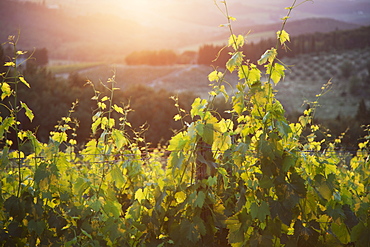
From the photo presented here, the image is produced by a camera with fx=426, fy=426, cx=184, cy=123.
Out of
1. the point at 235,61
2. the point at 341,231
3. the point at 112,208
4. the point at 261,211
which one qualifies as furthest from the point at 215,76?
the point at 341,231

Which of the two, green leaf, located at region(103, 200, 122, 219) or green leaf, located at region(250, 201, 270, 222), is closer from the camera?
green leaf, located at region(250, 201, 270, 222)

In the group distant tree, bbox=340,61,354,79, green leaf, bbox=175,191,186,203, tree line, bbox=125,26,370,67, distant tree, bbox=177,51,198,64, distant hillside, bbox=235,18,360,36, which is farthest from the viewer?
distant hillside, bbox=235,18,360,36

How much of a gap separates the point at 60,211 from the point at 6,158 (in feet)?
1.76

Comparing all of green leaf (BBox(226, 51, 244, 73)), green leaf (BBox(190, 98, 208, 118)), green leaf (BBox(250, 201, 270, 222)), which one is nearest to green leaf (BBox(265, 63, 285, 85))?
green leaf (BBox(226, 51, 244, 73))

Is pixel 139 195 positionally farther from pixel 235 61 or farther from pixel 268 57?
pixel 268 57

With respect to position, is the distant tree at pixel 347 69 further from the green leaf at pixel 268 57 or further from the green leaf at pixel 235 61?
the green leaf at pixel 235 61

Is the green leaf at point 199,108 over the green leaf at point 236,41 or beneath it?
beneath

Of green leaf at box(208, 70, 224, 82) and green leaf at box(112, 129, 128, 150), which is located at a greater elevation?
green leaf at box(208, 70, 224, 82)

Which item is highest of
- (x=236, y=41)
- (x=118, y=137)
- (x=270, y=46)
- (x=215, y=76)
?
(x=270, y=46)

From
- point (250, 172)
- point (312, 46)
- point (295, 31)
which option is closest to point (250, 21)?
point (295, 31)

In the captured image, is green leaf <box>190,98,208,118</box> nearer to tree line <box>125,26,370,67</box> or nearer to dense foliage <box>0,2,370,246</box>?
dense foliage <box>0,2,370,246</box>

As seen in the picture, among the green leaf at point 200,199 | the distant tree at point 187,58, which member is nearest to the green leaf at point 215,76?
the green leaf at point 200,199

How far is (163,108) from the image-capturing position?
26.4 metres

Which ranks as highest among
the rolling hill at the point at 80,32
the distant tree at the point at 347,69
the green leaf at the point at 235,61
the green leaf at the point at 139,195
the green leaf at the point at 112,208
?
the rolling hill at the point at 80,32
